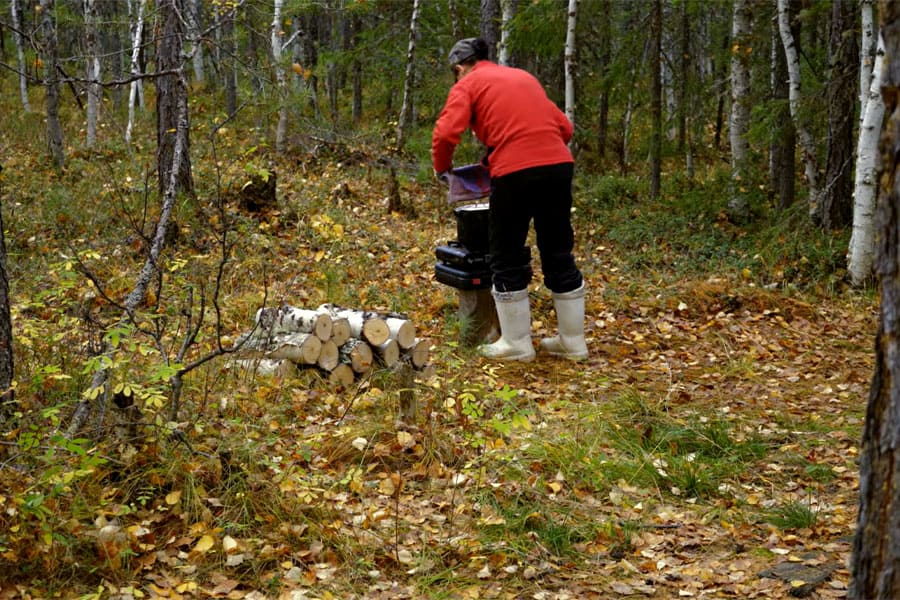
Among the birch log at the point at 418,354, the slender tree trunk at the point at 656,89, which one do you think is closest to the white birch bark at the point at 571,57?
the slender tree trunk at the point at 656,89

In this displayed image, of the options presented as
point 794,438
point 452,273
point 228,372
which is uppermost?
point 452,273

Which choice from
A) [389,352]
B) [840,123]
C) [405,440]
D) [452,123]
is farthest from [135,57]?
[840,123]

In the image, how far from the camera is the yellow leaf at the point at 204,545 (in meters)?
3.53

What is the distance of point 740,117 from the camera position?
1197cm

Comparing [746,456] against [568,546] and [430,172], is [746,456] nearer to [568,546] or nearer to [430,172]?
[568,546]

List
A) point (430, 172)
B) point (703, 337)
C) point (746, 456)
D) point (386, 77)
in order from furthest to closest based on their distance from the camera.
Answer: point (386, 77) → point (430, 172) → point (703, 337) → point (746, 456)

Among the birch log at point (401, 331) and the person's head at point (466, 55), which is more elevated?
the person's head at point (466, 55)

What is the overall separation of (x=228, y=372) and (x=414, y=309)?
2.62 metres

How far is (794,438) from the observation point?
5.04m

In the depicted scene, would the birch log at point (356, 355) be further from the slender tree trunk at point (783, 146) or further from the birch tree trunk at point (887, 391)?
the slender tree trunk at point (783, 146)

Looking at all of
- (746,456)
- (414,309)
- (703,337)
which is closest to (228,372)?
(414,309)

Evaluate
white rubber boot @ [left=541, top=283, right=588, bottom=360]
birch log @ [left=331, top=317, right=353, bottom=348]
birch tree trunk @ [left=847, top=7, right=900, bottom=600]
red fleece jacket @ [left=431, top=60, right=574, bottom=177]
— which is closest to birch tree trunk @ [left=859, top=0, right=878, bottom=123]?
white rubber boot @ [left=541, top=283, right=588, bottom=360]

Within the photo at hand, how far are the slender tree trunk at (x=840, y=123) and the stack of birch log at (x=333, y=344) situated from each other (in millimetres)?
5565

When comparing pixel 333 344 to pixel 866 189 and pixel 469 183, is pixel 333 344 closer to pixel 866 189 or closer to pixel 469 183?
pixel 469 183
